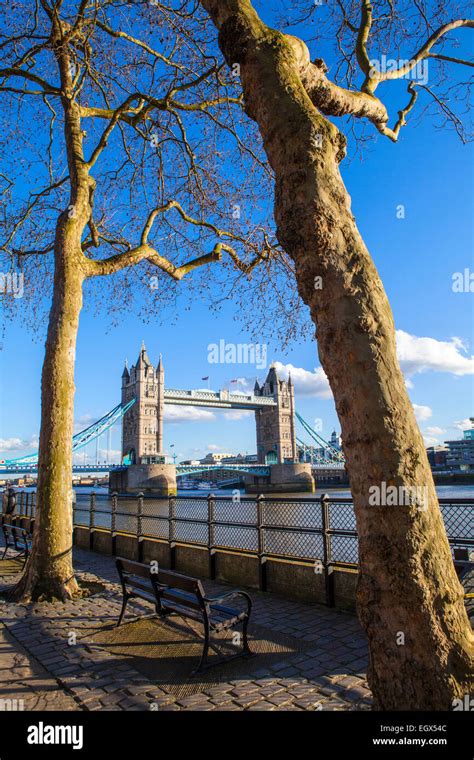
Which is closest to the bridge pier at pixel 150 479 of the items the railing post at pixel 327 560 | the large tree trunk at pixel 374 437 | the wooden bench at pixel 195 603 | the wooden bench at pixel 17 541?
the wooden bench at pixel 17 541

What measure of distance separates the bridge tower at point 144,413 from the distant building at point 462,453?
164 feet

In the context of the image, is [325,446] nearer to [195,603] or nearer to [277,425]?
[277,425]

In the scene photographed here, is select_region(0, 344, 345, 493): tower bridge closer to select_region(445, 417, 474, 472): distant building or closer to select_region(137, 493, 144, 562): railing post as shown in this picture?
select_region(445, 417, 474, 472): distant building

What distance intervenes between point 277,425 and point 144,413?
2454 cm

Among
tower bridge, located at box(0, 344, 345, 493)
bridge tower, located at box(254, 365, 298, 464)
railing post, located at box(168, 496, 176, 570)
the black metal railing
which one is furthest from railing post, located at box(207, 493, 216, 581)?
bridge tower, located at box(254, 365, 298, 464)

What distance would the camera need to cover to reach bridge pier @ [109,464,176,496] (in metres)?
57.9

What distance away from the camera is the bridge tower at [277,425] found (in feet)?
299

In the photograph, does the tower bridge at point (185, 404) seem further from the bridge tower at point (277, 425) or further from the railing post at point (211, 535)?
the railing post at point (211, 535)

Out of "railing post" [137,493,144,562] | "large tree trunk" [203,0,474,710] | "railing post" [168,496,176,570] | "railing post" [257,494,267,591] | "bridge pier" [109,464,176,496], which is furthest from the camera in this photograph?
"bridge pier" [109,464,176,496]

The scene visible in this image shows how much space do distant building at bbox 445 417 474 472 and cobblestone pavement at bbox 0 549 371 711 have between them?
8857 centimetres

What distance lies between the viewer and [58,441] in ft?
20.7
